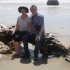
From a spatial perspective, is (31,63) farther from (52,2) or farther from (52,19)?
(52,2)

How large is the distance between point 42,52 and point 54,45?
0.44 metres

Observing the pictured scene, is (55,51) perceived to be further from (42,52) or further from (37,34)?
(37,34)

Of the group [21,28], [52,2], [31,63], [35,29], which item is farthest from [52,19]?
[52,2]

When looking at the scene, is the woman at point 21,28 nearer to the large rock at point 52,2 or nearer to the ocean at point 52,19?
the ocean at point 52,19

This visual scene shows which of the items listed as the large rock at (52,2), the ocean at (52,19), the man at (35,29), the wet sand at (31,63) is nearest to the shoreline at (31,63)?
the wet sand at (31,63)

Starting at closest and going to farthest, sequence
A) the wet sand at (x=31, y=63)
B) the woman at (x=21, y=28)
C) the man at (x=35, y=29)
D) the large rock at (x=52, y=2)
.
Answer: the wet sand at (x=31, y=63) < the man at (x=35, y=29) < the woman at (x=21, y=28) < the large rock at (x=52, y=2)

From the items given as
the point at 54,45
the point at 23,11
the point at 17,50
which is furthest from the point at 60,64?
the point at 23,11

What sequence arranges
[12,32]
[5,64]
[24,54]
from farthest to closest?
1. [12,32]
2. [24,54]
3. [5,64]

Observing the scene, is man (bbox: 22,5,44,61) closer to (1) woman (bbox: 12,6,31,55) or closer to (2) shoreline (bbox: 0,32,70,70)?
(1) woman (bbox: 12,6,31,55)

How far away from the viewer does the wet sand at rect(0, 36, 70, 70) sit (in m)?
5.48

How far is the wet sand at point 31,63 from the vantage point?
18.0 feet

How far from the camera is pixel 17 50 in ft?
21.9

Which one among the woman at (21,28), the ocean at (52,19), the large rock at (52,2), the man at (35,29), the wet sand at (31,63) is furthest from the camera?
the large rock at (52,2)

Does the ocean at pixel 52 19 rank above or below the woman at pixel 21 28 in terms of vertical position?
Answer: below
